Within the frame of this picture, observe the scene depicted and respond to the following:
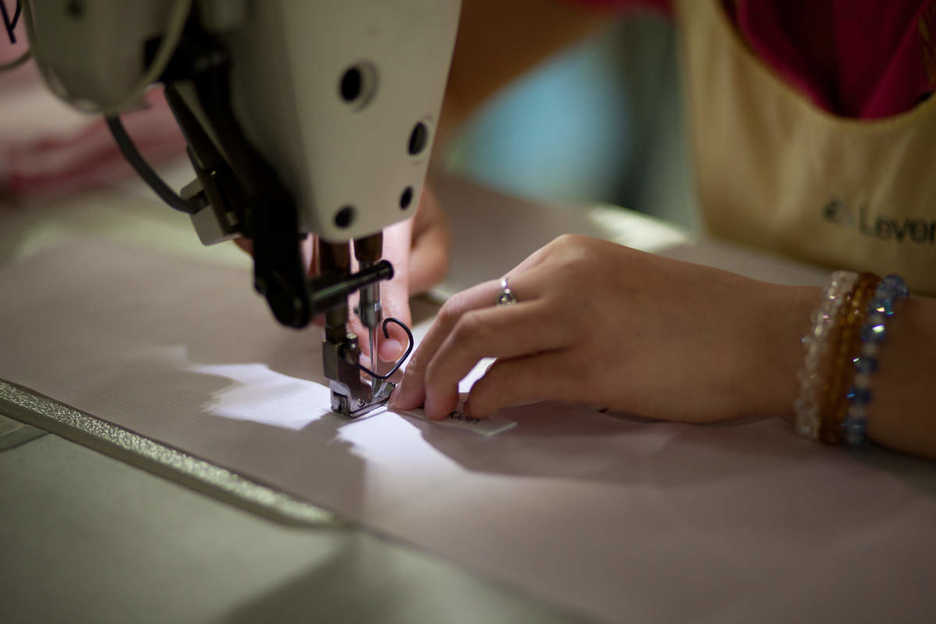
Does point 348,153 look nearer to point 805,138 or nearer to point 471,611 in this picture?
point 471,611

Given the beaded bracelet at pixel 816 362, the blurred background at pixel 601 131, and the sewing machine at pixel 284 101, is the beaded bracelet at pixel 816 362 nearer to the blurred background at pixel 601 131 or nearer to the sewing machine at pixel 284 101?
the sewing machine at pixel 284 101

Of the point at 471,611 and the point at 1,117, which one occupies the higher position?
the point at 1,117

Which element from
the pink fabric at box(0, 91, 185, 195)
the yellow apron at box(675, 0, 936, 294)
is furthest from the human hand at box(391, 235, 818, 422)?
the pink fabric at box(0, 91, 185, 195)

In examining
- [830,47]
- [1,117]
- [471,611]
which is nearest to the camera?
[471,611]

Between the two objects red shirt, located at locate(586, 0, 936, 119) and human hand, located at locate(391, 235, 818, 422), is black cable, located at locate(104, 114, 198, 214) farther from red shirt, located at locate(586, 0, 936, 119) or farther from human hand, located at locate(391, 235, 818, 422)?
red shirt, located at locate(586, 0, 936, 119)

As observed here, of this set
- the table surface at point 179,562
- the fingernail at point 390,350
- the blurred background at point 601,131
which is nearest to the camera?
the table surface at point 179,562

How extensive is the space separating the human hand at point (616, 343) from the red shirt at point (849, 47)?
0.34 meters

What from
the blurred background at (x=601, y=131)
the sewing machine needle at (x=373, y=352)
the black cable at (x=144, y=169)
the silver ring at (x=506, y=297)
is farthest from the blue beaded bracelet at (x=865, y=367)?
the blurred background at (x=601, y=131)

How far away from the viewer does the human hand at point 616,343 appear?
69 cm

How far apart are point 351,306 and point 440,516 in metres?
0.26

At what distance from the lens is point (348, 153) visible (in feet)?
1.97

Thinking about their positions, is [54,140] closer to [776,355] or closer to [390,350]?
[390,350]

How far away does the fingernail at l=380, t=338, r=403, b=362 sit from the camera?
0.76 m

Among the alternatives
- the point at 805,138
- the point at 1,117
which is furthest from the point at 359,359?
the point at 1,117
